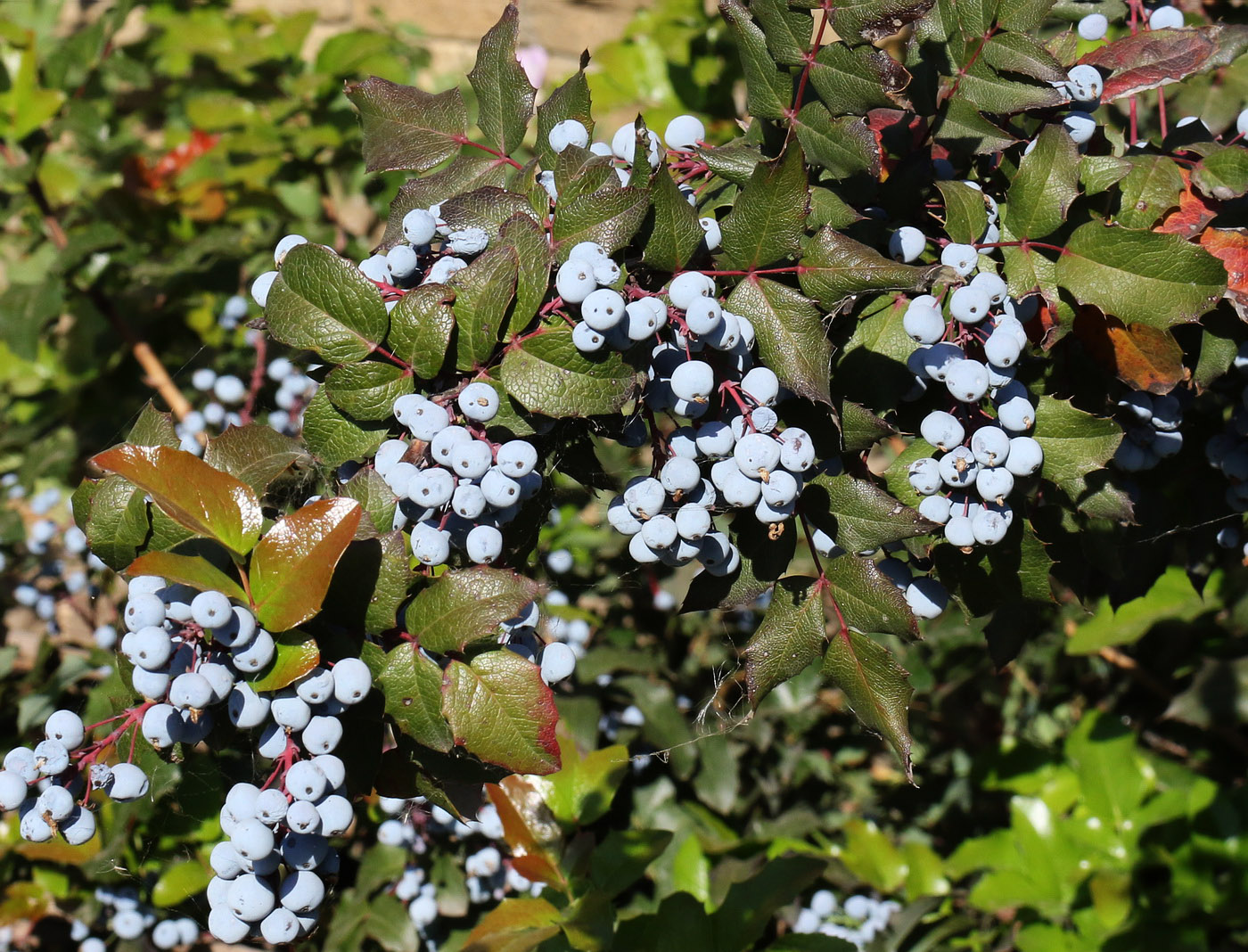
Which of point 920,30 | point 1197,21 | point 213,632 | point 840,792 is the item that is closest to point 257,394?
point 213,632

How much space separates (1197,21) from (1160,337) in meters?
0.70

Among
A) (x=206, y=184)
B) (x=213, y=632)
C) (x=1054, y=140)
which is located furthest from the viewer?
(x=206, y=184)

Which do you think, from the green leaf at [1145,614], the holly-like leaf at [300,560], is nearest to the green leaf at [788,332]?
the holly-like leaf at [300,560]

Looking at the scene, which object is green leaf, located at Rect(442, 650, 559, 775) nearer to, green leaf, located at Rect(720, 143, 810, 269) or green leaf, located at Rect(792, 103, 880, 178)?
green leaf, located at Rect(720, 143, 810, 269)

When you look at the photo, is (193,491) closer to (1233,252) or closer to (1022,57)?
(1022,57)

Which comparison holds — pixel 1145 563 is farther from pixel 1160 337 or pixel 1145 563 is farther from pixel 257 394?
pixel 257 394

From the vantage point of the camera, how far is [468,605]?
2.34 ft

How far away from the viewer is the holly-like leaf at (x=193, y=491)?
71 centimetres

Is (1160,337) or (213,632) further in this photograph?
(1160,337)

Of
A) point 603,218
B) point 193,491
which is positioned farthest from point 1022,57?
point 193,491

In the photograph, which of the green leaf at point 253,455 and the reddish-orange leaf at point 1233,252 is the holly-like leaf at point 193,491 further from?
the reddish-orange leaf at point 1233,252

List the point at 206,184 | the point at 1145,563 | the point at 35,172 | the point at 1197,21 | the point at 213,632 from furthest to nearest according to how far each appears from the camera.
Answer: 1. the point at 206,184
2. the point at 35,172
3. the point at 1197,21
4. the point at 1145,563
5. the point at 213,632

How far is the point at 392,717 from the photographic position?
0.76m

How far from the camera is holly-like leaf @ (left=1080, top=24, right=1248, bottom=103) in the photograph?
0.91 meters
